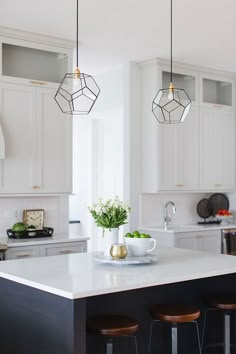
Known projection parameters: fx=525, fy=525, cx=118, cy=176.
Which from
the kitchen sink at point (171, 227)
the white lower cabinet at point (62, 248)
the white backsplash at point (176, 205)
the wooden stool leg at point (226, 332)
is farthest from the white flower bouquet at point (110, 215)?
the white backsplash at point (176, 205)

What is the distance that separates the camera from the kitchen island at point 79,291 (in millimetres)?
2623

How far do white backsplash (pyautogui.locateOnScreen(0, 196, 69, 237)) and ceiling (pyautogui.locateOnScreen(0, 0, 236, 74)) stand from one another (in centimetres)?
166

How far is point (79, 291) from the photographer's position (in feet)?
8.34

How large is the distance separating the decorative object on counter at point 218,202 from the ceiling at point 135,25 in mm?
1867

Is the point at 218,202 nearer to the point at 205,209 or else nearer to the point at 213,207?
the point at 213,207

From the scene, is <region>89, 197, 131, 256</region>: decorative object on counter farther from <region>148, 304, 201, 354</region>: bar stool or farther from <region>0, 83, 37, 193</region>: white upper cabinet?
<region>0, 83, 37, 193</region>: white upper cabinet

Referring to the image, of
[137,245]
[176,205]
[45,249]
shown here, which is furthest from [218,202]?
[137,245]

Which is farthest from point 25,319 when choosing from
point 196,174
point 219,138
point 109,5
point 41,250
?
point 219,138

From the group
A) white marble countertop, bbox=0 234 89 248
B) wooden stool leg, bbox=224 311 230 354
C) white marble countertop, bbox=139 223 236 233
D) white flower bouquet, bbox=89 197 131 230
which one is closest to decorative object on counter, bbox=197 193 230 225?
white marble countertop, bbox=139 223 236 233

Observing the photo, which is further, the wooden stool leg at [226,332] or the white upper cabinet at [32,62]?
the white upper cabinet at [32,62]

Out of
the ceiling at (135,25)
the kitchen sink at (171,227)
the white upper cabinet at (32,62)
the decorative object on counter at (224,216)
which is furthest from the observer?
the decorative object on counter at (224,216)

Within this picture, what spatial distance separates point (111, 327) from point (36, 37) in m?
3.22

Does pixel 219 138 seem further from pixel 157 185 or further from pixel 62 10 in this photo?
pixel 62 10

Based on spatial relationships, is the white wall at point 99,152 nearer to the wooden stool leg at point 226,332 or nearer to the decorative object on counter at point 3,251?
the decorative object on counter at point 3,251
